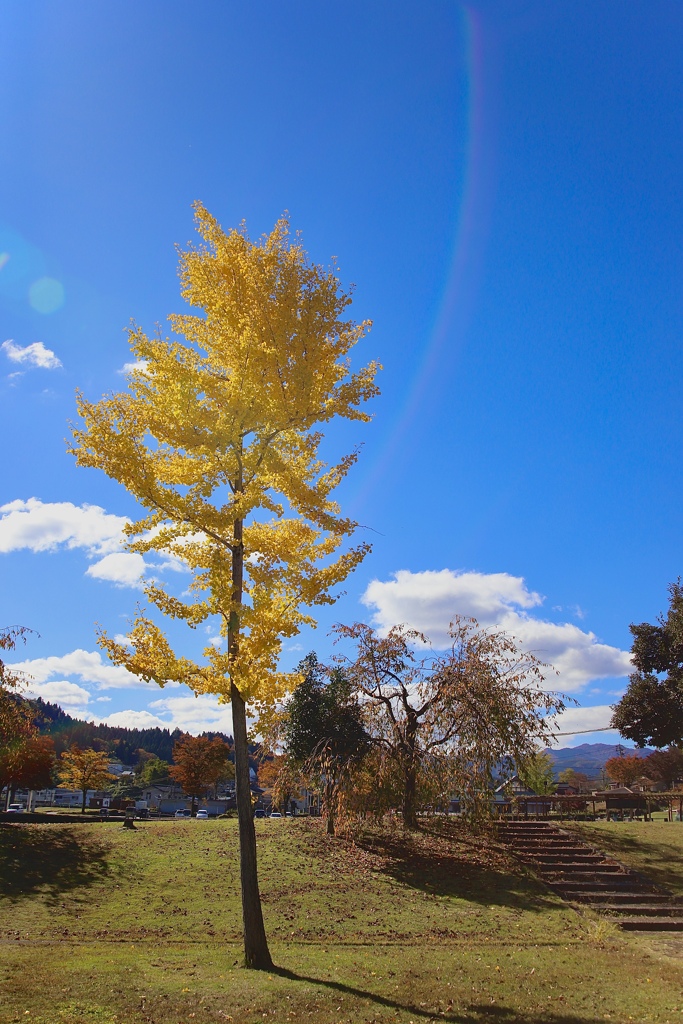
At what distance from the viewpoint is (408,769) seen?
19.8 m

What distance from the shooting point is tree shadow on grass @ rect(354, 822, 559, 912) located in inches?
605

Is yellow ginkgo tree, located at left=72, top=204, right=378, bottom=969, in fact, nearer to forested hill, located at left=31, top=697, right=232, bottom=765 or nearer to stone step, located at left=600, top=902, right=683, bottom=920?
stone step, located at left=600, top=902, right=683, bottom=920

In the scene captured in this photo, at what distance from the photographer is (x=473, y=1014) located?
8.21 meters

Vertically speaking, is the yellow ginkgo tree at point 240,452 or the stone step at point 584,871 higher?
the yellow ginkgo tree at point 240,452

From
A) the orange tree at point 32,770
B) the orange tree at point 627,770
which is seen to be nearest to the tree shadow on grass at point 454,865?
the orange tree at point 32,770

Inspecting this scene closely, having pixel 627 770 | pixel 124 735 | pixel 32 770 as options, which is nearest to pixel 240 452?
pixel 32 770

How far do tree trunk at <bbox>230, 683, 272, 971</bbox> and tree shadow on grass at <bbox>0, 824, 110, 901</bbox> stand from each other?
729 cm

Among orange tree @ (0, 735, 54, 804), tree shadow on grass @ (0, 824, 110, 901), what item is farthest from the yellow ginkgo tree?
orange tree @ (0, 735, 54, 804)

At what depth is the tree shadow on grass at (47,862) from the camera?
1469 cm

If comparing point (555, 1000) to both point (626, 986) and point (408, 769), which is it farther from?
point (408, 769)

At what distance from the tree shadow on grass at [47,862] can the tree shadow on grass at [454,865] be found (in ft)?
24.3

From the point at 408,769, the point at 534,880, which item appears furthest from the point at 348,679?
the point at 534,880

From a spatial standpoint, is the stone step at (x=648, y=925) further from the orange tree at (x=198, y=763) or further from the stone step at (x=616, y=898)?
the orange tree at (x=198, y=763)

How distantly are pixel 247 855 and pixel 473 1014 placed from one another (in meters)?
3.52
